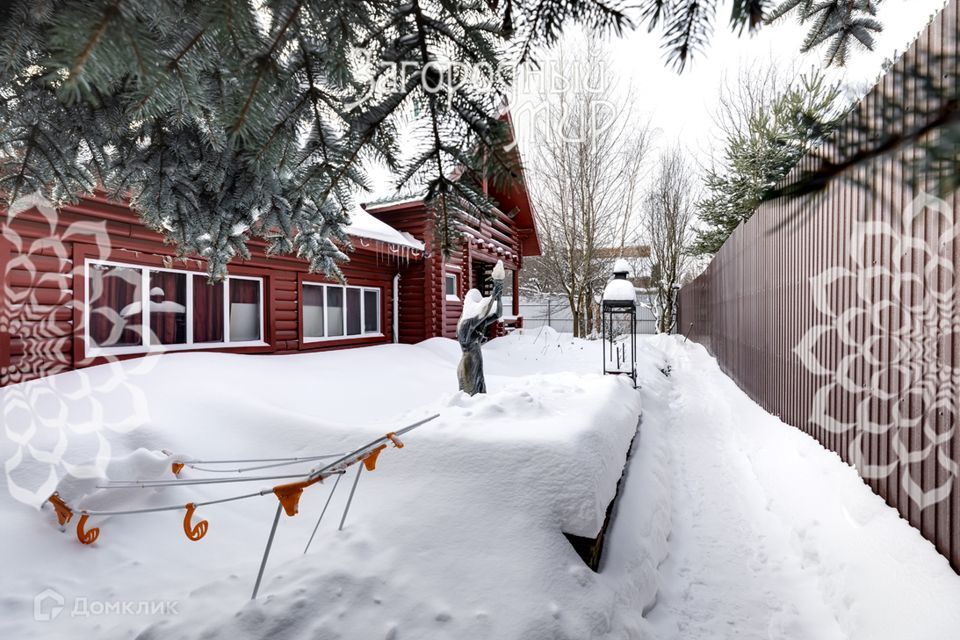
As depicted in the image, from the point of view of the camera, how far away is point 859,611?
1924 millimetres

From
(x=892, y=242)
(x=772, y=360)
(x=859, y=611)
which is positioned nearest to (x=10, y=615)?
(x=859, y=611)

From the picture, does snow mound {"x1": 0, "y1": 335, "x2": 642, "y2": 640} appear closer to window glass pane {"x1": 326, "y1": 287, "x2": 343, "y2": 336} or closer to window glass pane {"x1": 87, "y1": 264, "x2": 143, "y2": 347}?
window glass pane {"x1": 87, "y1": 264, "x2": 143, "y2": 347}

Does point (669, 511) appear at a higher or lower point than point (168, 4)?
Result: lower

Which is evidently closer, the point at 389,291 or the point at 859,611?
the point at 859,611

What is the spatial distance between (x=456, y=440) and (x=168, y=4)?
2.32 metres

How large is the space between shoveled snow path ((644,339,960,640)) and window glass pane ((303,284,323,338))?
642cm

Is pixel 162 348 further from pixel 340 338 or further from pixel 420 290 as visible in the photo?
pixel 420 290

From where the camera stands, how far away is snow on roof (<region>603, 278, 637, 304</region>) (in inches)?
249

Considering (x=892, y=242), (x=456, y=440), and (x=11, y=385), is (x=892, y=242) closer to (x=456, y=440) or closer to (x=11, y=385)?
(x=456, y=440)

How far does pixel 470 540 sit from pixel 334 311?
6950mm

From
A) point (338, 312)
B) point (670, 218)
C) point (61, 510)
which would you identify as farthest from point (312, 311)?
point (670, 218)

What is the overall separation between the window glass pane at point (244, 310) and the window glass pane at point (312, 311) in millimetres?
933

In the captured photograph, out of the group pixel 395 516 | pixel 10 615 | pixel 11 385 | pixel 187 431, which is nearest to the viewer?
pixel 10 615

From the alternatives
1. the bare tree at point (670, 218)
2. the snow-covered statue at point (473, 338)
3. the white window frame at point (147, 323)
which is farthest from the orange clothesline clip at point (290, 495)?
the bare tree at point (670, 218)
